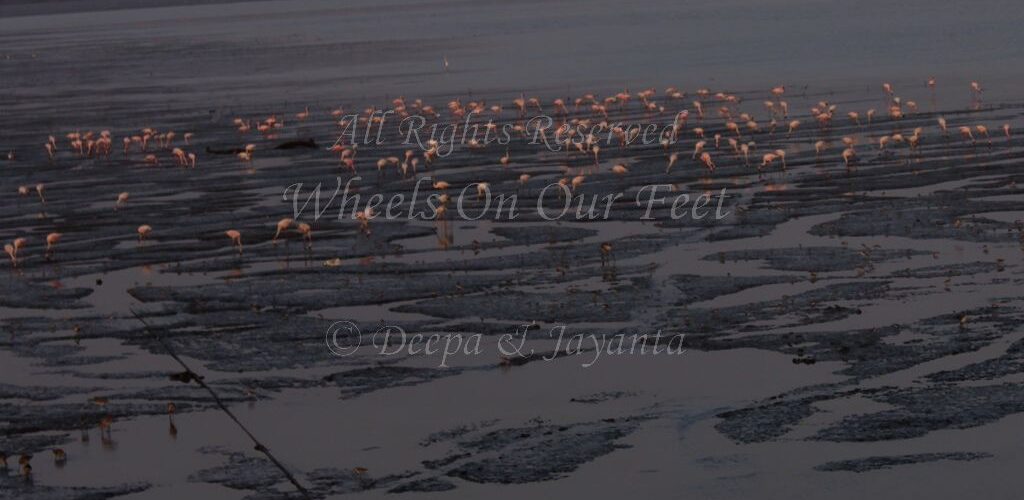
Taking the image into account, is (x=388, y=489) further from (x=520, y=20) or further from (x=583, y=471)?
(x=520, y=20)

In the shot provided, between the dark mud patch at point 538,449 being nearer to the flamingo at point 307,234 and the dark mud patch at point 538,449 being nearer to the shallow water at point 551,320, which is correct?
the shallow water at point 551,320

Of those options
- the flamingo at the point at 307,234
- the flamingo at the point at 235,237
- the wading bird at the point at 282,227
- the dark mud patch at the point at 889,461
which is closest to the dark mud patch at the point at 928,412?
the dark mud patch at the point at 889,461

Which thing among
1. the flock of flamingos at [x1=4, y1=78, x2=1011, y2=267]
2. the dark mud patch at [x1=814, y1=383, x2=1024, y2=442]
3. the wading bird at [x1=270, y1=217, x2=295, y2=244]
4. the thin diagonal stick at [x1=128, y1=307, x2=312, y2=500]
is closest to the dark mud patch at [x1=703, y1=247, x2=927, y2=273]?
the dark mud patch at [x1=814, y1=383, x2=1024, y2=442]

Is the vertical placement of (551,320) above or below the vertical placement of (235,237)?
below

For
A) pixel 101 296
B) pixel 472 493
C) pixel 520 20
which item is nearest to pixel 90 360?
pixel 101 296

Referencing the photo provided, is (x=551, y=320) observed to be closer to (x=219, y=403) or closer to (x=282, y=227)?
(x=219, y=403)

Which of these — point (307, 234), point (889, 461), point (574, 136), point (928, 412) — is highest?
point (574, 136)

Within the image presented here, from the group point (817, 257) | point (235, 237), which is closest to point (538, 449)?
point (817, 257)

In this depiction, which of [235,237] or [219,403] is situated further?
[235,237]

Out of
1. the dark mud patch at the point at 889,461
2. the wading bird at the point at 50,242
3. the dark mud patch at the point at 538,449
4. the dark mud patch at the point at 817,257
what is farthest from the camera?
the wading bird at the point at 50,242
